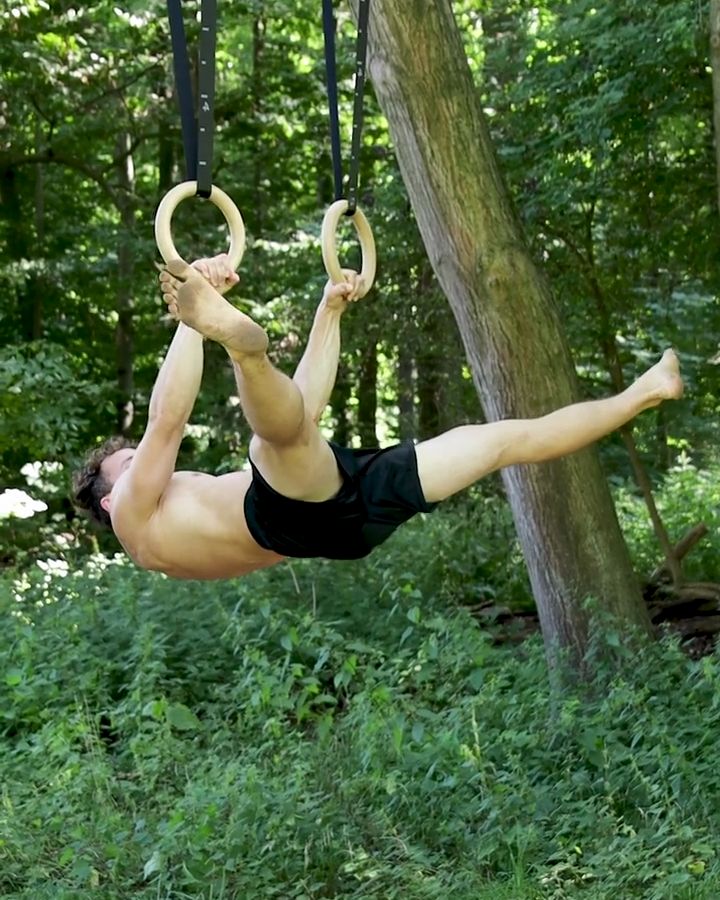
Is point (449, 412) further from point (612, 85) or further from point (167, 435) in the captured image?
point (167, 435)

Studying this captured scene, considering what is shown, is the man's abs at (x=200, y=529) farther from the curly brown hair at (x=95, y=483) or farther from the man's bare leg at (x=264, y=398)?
the curly brown hair at (x=95, y=483)

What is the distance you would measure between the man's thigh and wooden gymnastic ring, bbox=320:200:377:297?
70 cm

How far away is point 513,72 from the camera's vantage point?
26.6 ft

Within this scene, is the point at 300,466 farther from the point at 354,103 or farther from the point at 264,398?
the point at 354,103

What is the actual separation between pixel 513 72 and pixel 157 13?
3.22 m

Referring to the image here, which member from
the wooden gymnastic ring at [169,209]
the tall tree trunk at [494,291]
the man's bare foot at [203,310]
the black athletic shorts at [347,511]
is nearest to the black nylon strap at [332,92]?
the wooden gymnastic ring at [169,209]

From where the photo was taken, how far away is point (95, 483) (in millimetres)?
3533

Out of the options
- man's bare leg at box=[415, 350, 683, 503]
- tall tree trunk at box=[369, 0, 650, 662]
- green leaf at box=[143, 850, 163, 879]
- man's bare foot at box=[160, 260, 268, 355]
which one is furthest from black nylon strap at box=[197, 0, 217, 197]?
tall tree trunk at box=[369, 0, 650, 662]

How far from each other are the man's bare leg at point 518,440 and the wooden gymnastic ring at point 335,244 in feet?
2.13

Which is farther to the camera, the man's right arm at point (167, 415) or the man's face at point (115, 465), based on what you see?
the man's face at point (115, 465)

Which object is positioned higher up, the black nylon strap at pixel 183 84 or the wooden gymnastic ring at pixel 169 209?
the black nylon strap at pixel 183 84

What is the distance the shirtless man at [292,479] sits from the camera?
2.88 meters

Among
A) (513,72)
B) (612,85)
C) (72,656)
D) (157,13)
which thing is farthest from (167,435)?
(157,13)

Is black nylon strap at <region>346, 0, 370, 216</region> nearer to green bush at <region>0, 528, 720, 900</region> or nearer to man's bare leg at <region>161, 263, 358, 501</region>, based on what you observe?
man's bare leg at <region>161, 263, 358, 501</region>
